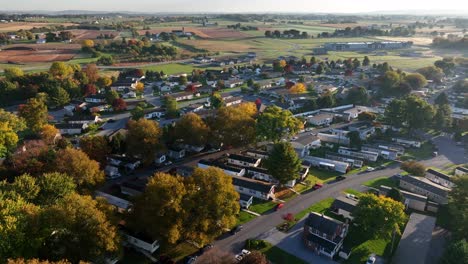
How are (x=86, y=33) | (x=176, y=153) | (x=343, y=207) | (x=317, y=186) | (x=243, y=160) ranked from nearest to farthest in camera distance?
(x=343, y=207) < (x=317, y=186) < (x=243, y=160) < (x=176, y=153) < (x=86, y=33)

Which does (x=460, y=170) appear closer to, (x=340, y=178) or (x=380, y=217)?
(x=340, y=178)

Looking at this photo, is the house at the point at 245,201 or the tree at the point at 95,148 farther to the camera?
the tree at the point at 95,148

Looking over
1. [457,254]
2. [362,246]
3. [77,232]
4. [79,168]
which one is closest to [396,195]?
[362,246]

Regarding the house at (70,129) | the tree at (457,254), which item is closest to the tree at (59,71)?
the house at (70,129)

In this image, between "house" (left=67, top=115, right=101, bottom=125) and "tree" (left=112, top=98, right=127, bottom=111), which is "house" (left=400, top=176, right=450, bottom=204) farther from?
"tree" (left=112, top=98, right=127, bottom=111)

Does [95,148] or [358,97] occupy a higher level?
[358,97]

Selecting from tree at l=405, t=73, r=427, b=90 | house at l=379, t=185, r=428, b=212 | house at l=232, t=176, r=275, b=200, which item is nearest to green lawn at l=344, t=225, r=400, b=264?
house at l=379, t=185, r=428, b=212

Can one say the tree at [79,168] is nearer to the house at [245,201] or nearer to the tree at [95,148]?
the tree at [95,148]
